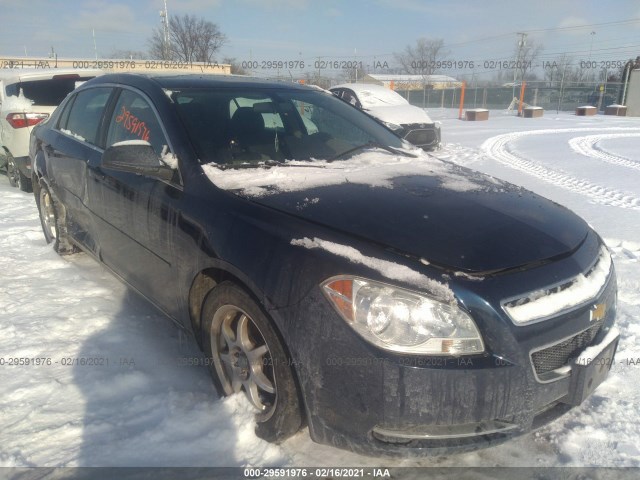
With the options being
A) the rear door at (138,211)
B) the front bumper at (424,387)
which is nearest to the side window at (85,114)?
the rear door at (138,211)

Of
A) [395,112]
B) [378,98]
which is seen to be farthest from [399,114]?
[378,98]

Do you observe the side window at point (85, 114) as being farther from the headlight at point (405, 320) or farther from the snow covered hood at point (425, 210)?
the headlight at point (405, 320)

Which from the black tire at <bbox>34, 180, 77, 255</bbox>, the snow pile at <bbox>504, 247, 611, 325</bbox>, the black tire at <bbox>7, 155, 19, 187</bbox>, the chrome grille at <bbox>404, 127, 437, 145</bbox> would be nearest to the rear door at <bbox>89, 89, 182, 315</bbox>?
the black tire at <bbox>34, 180, 77, 255</bbox>

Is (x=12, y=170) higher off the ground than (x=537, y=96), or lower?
lower

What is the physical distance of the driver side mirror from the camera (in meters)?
2.53

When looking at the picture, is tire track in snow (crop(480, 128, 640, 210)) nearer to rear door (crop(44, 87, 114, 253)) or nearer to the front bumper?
the front bumper

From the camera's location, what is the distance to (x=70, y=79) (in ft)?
22.9

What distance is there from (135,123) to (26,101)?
501 cm

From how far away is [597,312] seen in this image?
1993mm

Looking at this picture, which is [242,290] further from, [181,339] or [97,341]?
[97,341]

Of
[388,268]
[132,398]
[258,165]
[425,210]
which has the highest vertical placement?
[258,165]

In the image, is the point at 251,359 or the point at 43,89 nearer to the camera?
the point at 251,359

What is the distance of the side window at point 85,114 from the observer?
3547 millimetres

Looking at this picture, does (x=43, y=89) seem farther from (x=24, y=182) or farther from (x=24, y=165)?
(x=24, y=182)
